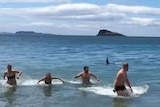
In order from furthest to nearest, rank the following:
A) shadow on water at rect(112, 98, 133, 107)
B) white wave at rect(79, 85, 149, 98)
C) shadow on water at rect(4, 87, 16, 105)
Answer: white wave at rect(79, 85, 149, 98), shadow on water at rect(4, 87, 16, 105), shadow on water at rect(112, 98, 133, 107)

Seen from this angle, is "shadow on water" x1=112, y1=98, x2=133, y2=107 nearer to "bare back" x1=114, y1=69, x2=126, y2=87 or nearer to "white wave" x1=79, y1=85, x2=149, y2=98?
"bare back" x1=114, y1=69, x2=126, y2=87

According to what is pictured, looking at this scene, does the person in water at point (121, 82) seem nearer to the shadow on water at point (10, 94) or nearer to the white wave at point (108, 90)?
the white wave at point (108, 90)

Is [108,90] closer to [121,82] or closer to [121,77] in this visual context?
[121,82]

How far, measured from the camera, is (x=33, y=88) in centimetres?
1850

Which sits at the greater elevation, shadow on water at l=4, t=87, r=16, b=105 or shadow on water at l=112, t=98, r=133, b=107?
shadow on water at l=4, t=87, r=16, b=105

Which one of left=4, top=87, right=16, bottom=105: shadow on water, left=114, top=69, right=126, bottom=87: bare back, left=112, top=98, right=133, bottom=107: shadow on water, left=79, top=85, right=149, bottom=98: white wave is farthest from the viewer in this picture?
left=79, top=85, right=149, bottom=98: white wave

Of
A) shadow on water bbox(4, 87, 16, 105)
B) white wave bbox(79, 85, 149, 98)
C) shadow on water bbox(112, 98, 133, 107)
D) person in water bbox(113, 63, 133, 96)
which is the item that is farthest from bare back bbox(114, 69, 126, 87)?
shadow on water bbox(4, 87, 16, 105)

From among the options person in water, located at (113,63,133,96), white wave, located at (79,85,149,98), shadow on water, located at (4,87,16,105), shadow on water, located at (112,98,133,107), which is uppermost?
person in water, located at (113,63,133,96)

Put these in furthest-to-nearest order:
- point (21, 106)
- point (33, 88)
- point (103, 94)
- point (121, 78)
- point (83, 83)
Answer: point (83, 83)
point (33, 88)
point (103, 94)
point (121, 78)
point (21, 106)

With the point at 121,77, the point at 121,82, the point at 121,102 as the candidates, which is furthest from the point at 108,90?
the point at 121,102

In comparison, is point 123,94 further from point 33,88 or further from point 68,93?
point 33,88

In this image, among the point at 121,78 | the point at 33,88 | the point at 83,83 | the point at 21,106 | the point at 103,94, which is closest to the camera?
the point at 21,106

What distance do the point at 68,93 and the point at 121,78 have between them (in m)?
2.85

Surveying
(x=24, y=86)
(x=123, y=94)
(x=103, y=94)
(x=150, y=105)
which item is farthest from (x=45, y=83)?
(x=150, y=105)
